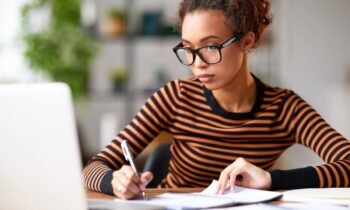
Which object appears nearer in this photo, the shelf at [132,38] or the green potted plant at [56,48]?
the green potted plant at [56,48]

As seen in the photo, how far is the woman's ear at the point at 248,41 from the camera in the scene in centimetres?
170

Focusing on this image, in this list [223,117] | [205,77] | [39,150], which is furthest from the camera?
[223,117]

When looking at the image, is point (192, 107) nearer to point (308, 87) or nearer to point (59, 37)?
point (59, 37)

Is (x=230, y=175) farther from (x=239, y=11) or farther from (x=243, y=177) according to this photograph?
(x=239, y=11)

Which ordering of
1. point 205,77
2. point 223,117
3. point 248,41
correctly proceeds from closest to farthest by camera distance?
point 205,77
point 248,41
point 223,117

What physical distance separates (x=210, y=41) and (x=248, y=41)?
159mm

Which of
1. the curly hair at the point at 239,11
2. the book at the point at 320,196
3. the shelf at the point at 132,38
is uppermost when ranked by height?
the curly hair at the point at 239,11

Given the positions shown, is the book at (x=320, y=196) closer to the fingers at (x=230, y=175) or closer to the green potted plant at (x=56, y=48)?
the fingers at (x=230, y=175)

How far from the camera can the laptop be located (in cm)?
93

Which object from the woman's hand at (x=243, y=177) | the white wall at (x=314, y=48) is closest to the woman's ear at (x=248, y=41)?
the woman's hand at (x=243, y=177)

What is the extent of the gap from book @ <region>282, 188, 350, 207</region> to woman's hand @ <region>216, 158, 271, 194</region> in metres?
0.07

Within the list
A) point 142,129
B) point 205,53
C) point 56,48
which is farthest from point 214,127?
point 56,48

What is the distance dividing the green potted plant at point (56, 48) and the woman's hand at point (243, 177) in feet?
13.1

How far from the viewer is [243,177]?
149cm
